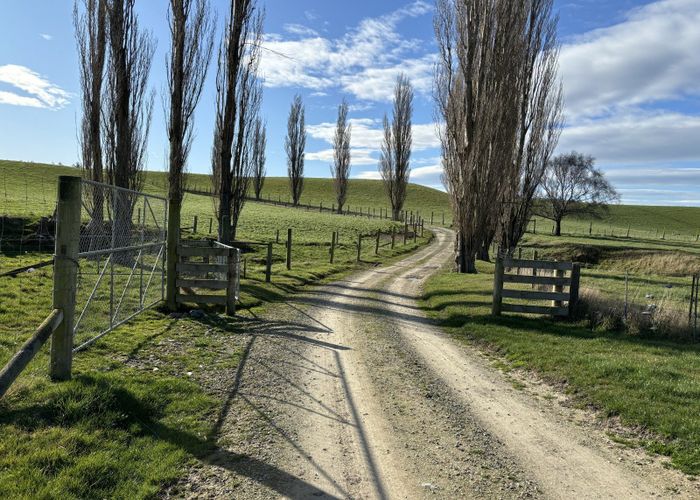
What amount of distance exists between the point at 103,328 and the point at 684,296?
16.6 m

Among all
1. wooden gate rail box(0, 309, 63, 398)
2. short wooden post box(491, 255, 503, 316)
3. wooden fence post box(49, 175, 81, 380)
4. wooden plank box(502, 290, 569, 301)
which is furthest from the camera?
short wooden post box(491, 255, 503, 316)

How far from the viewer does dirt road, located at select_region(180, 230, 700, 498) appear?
12.0 feet

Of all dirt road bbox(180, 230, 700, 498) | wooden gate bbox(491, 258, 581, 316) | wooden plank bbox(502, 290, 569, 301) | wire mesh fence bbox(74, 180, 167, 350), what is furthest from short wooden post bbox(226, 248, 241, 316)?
wooden plank bbox(502, 290, 569, 301)

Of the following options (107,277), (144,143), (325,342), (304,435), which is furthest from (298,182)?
(304,435)

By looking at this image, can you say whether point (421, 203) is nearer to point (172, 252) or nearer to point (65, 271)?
point (172, 252)

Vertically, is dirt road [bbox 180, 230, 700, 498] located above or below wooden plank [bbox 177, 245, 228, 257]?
below

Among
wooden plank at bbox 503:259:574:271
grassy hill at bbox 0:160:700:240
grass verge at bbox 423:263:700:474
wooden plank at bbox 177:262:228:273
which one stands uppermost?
grassy hill at bbox 0:160:700:240

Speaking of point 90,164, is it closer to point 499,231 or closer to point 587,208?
point 499,231

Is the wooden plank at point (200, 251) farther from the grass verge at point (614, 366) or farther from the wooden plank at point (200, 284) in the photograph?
the grass verge at point (614, 366)

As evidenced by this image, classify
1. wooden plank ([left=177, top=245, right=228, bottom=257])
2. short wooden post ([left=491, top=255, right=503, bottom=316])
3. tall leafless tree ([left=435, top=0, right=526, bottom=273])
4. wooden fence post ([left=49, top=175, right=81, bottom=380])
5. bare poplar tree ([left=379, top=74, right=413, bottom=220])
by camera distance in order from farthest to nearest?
1. bare poplar tree ([left=379, top=74, right=413, bottom=220])
2. tall leafless tree ([left=435, top=0, right=526, bottom=273])
3. short wooden post ([left=491, top=255, right=503, bottom=316])
4. wooden plank ([left=177, top=245, right=228, bottom=257])
5. wooden fence post ([left=49, top=175, right=81, bottom=380])

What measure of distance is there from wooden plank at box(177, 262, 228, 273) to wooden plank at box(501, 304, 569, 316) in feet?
21.2

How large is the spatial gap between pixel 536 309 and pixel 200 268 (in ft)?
24.9

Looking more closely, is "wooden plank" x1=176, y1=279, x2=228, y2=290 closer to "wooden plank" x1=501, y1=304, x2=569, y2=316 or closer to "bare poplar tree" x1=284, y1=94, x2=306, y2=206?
"wooden plank" x1=501, y1=304, x2=569, y2=316

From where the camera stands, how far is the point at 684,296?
14.7 meters
